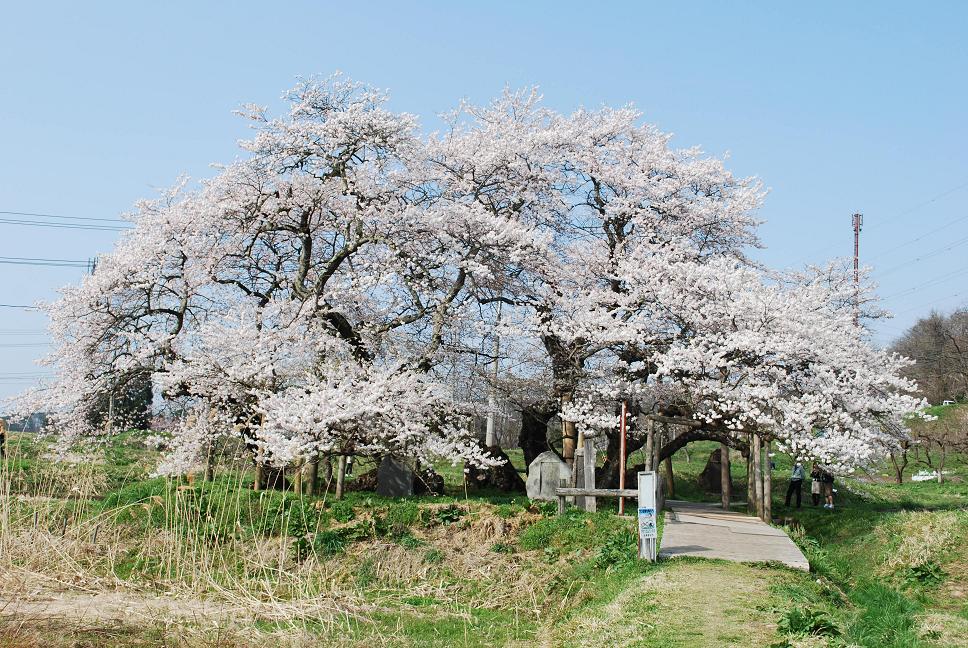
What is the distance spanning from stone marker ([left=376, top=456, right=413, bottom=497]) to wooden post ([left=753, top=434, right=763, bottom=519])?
262 inches

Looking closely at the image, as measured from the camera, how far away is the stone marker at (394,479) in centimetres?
1700

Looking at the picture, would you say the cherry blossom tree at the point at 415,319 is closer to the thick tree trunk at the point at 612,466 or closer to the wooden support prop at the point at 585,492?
the thick tree trunk at the point at 612,466

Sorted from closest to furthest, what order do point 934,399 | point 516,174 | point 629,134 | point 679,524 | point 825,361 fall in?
point 679,524 < point 825,361 < point 516,174 < point 629,134 < point 934,399

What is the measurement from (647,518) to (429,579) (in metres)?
3.47

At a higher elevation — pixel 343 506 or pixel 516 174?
pixel 516 174

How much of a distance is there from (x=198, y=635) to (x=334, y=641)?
3.95ft

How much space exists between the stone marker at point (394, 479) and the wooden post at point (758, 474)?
6.67m

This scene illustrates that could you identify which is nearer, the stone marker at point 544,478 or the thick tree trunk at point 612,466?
the stone marker at point 544,478

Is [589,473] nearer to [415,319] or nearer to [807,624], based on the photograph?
[415,319]

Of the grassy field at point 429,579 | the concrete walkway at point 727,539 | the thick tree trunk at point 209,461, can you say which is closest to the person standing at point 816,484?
the grassy field at point 429,579

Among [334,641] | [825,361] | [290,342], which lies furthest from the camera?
[825,361]

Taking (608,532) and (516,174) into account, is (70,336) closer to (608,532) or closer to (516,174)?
(516,174)

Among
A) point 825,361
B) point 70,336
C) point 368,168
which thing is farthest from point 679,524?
point 70,336

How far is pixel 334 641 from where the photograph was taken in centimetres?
792
